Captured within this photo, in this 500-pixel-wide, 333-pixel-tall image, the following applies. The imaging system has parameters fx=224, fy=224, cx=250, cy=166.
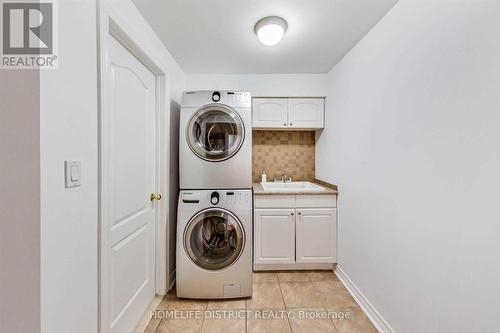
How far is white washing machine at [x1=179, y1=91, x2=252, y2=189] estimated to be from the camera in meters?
2.04

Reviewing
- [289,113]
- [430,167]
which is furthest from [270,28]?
[430,167]

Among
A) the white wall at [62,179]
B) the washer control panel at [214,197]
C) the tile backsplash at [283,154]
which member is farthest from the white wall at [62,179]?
the tile backsplash at [283,154]

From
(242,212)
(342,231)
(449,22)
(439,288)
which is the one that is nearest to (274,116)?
(242,212)

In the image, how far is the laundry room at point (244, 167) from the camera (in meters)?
0.85

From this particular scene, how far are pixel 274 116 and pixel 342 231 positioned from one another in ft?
5.00

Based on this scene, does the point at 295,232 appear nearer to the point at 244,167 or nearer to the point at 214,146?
the point at 244,167

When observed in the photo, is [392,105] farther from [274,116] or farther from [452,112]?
[274,116]

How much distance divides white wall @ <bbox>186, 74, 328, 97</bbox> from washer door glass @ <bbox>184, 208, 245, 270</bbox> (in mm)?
1585

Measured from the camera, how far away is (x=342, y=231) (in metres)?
2.30

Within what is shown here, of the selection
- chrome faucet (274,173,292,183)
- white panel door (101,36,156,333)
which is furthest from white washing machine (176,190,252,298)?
chrome faucet (274,173,292,183)

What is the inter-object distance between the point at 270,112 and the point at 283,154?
61cm

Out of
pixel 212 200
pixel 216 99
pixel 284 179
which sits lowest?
pixel 212 200

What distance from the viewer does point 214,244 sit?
2.04m

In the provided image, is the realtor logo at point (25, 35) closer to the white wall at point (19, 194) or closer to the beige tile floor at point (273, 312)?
the white wall at point (19, 194)
